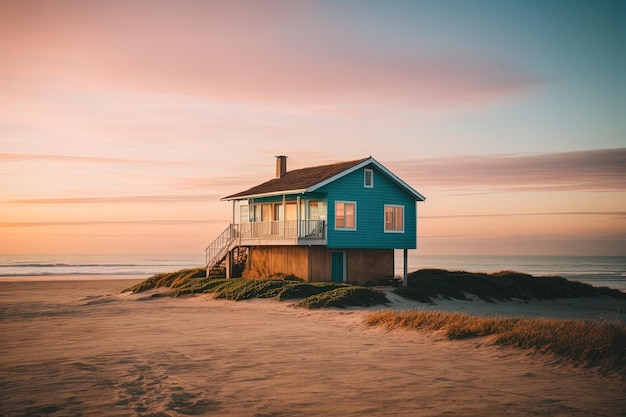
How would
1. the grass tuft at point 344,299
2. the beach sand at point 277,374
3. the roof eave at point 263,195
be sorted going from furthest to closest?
the roof eave at point 263,195 → the grass tuft at point 344,299 → the beach sand at point 277,374

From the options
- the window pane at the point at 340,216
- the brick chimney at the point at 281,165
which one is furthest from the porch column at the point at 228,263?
the window pane at the point at 340,216

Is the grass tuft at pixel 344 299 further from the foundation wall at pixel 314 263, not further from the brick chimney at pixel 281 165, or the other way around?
the brick chimney at pixel 281 165

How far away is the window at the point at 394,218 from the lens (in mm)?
39250

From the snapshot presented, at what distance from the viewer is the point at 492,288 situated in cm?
3844

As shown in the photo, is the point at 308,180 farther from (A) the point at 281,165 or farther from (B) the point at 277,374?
(B) the point at 277,374

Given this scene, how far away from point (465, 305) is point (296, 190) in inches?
Result: 445

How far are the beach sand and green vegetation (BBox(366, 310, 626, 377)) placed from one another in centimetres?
42

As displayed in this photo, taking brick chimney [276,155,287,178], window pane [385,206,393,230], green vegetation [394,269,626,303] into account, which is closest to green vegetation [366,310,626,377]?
green vegetation [394,269,626,303]

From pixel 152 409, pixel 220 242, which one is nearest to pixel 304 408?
pixel 152 409

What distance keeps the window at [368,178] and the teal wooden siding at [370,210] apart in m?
0.19

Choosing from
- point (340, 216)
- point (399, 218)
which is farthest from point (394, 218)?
point (340, 216)

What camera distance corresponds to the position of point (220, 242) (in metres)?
43.8

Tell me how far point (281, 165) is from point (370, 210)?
10119mm

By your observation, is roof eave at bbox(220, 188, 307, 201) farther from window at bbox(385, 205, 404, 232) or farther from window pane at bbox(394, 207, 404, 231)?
window pane at bbox(394, 207, 404, 231)
